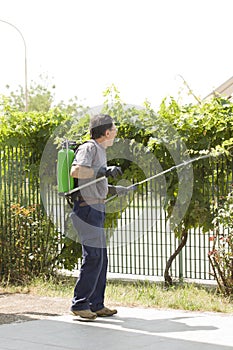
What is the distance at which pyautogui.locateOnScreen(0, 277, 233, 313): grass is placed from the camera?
8.30 metres

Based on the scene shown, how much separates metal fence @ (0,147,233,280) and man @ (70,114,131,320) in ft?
6.46

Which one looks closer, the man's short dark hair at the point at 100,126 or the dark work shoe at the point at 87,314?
the dark work shoe at the point at 87,314

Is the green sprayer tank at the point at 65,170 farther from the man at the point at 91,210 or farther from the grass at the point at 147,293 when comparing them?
the grass at the point at 147,293

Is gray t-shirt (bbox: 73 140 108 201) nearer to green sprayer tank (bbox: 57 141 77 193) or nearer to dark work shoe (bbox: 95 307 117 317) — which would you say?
green sprayer tank (bbox: 57 141 77 193)

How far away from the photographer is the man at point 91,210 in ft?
24.6

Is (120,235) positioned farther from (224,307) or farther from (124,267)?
(224,307)

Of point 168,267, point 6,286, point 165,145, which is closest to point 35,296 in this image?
point 6,286

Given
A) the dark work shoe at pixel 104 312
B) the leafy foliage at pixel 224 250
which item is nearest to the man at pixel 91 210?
the dark work shoe at pixel 104 312

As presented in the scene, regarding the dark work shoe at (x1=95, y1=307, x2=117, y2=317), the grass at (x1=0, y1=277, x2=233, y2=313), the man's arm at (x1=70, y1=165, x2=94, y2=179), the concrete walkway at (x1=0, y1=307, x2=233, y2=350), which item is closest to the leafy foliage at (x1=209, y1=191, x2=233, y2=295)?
the grass at (x1=0, y1=277, x2=233, y2=313)

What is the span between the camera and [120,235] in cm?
1027

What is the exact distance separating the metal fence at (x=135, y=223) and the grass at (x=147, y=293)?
0.31 metres

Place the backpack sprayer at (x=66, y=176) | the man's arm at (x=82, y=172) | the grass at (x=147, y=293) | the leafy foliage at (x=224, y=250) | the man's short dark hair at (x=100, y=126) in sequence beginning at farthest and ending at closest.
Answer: the leafy foliage at (x=224, y=250)
the grass at (x=147, y=293)
the man's short dark hair at (x=100, y=126)
the backpack sprayer at (x=66, y=176)
the man's arm at (x=82, y=172)

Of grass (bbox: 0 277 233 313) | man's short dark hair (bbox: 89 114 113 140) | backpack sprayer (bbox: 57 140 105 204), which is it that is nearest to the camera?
backpack sprayer (bbox: 57 140 105 204)

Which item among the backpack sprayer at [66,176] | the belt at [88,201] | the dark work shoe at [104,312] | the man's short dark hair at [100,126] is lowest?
the dark work shoe at [104,312]
